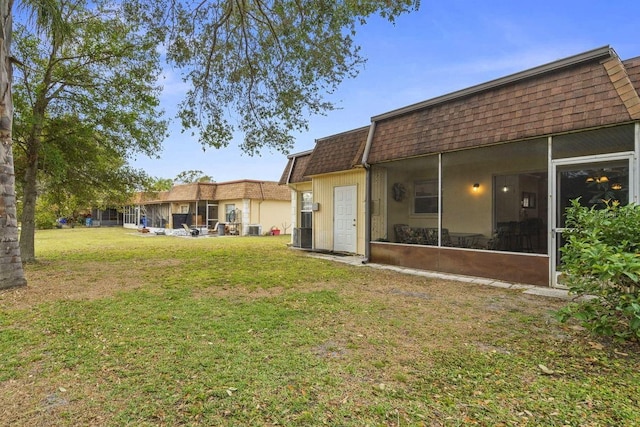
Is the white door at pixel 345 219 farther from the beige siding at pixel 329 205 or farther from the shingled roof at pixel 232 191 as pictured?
the shingled roof at pixel 232 191

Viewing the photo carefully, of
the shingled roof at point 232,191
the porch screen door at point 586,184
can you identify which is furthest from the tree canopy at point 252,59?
the shingled roof at point 232,191

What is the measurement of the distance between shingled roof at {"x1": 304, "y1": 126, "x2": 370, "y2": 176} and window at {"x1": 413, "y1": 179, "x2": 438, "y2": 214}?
7.58 ft

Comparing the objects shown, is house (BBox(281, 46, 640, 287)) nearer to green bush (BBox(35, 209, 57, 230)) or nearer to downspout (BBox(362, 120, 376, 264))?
downspout (BBox(362, 120, 376, 264))

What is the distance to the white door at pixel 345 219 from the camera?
10336 mm

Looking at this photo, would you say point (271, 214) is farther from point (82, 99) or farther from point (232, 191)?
point (82, 99)

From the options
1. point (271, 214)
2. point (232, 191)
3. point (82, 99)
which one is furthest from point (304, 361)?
point (232, 191)

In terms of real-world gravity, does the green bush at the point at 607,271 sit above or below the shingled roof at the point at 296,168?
below

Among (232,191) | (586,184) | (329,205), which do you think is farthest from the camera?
(232,191)

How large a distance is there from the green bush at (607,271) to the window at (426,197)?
21.5ft

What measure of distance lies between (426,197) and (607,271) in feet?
24.8

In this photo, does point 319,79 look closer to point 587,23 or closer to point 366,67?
point 366,67

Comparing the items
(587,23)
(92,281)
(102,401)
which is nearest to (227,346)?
(102,401)

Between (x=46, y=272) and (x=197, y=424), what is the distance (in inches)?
289

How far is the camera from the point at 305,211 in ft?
43.4
